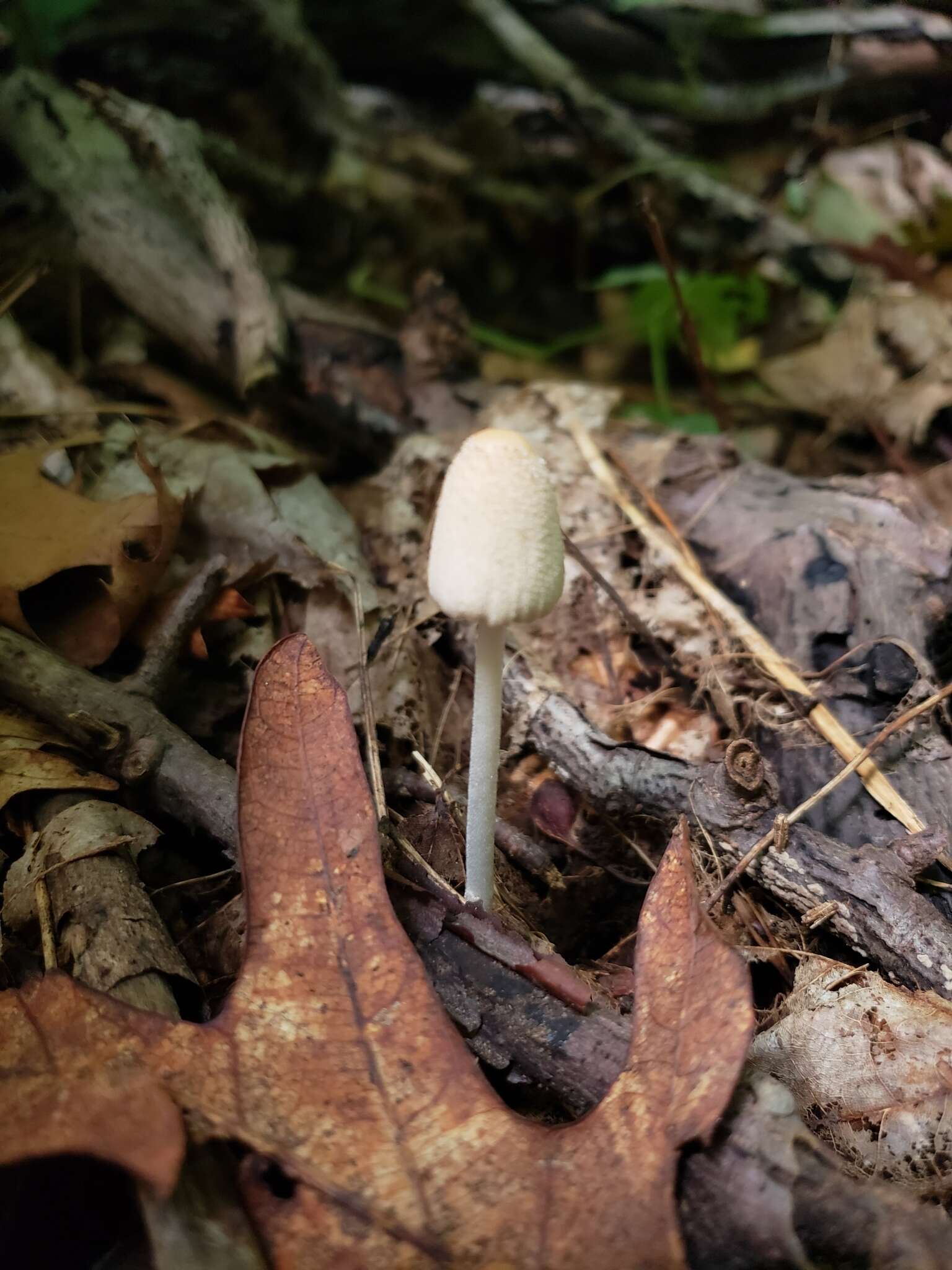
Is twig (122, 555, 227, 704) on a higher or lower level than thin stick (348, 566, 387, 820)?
higher

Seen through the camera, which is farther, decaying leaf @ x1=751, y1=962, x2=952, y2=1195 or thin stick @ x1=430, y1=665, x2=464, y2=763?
thin stick @ x1=430, y1=665, x2=464, y2=763

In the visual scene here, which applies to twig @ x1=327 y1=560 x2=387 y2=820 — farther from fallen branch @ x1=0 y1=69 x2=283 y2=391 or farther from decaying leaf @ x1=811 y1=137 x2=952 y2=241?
decaying leaf @ x1=811 y1=137 x2=952 y2=241

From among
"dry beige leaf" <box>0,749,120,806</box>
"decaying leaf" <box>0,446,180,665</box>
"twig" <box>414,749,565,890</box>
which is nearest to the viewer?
"dry beige leaf" <box>0,749,120,806</box>

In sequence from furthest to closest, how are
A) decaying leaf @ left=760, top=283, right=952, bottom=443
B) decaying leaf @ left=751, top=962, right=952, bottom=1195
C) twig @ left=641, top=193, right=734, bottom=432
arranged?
decaying leaf @ left=760, top=283, right=952, bottom=443, twig @ left=641, top=193, right=734, bottom=432, decaying leaf @ left=751, top=962, right=952, bottom=1195

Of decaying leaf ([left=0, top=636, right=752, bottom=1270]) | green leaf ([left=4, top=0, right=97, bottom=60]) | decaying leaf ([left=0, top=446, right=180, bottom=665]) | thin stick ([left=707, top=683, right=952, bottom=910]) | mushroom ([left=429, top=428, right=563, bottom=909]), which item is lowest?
thin stick ([left=707, top=683, right=952, bottom=910])

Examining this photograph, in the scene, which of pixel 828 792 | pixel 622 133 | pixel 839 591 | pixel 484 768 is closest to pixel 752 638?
pixel 839 591

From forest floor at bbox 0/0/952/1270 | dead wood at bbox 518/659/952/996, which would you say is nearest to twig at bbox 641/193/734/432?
forest floor at bbox 0/0/952/1270
